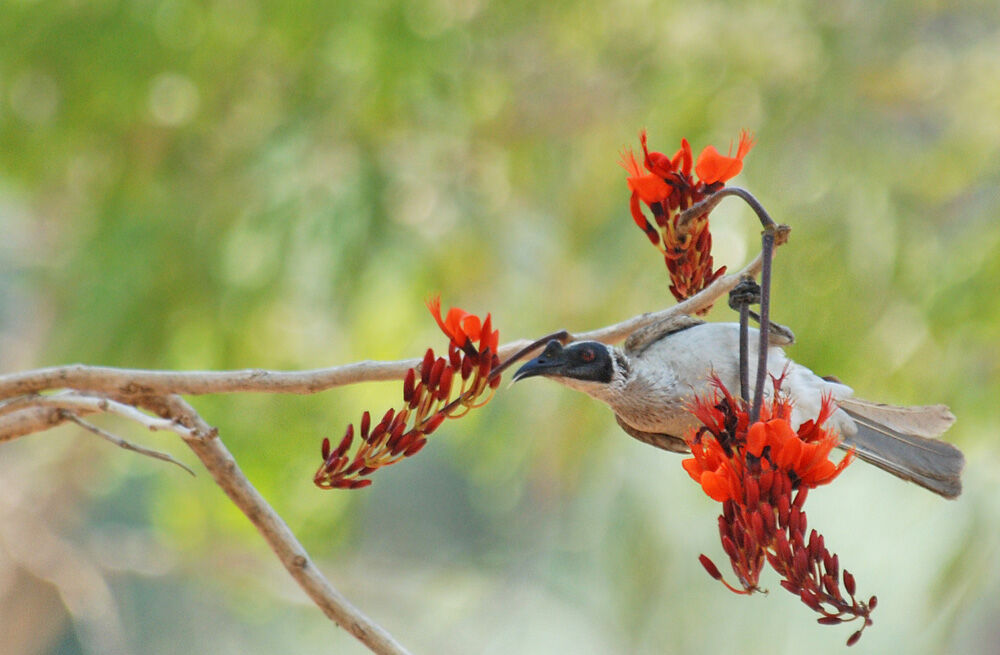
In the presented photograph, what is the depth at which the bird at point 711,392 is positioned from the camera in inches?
67.8

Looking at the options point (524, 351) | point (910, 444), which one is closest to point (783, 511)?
point (524, 351)

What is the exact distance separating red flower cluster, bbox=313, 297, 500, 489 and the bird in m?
0.35

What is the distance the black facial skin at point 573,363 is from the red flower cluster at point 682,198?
0.49 ft

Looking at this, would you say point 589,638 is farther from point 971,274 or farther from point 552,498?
point 971,274

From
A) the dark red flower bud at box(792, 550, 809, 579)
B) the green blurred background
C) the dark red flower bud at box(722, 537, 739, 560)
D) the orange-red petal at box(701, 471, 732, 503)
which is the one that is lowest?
the dark red flower bud at box(792, 550, 809, 579)

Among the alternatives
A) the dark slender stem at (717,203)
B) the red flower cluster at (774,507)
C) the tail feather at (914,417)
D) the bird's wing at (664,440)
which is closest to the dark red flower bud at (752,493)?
the red flower cluster at (774,507)

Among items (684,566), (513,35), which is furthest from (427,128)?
(684,566)

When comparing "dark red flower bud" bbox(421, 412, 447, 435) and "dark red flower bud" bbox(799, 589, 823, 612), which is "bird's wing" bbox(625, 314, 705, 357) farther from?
"dark red flower bud" bbox(799, 589, 823, 612)

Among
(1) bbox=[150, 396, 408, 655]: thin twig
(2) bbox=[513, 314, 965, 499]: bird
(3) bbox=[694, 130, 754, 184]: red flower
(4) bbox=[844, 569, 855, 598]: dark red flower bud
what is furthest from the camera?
(2) bbox=[513, 314, 965, 499]: bird

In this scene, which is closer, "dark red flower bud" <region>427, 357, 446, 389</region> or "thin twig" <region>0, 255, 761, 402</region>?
"dark red flower bud" <region>427, 357, 446, 389</region>

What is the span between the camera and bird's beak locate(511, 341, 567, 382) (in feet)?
4.63

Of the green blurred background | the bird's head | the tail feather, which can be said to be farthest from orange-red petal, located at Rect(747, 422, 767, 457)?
the green blurred background

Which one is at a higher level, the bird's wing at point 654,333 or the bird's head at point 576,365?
the bird's wing at point 654,333

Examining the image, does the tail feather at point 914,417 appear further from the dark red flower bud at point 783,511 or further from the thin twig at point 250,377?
the dark red flower bud at point 783,511
